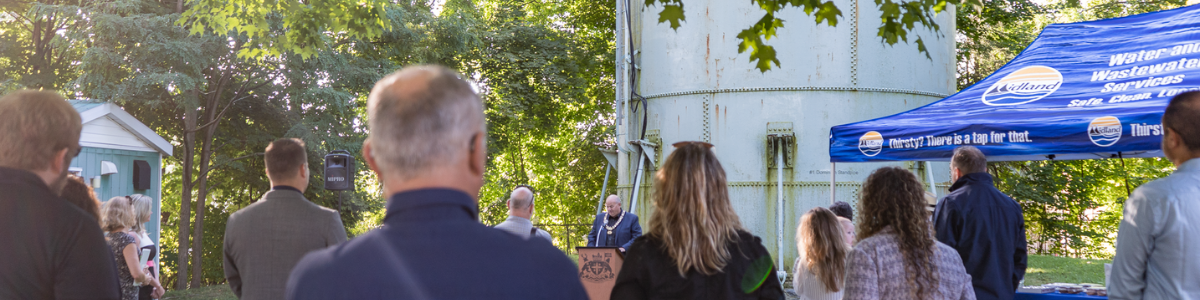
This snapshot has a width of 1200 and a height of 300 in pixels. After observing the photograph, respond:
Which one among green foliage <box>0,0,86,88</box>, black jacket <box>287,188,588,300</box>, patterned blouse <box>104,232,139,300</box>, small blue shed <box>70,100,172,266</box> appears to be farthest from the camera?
green foliage <box>0,0,86,88</box>

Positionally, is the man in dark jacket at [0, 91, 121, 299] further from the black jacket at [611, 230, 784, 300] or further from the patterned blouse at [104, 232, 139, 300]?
the patterned blouse at [104, 232, 139, 300]

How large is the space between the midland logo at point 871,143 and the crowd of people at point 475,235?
1609 millimetres

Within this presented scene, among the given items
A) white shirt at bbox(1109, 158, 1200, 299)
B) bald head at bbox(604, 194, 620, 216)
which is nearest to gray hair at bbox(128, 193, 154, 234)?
bald head at bbox(604, 194, 620, 216)

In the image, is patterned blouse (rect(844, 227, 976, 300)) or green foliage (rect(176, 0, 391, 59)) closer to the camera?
patterned blouse (rect(844, 227, 976, 300))

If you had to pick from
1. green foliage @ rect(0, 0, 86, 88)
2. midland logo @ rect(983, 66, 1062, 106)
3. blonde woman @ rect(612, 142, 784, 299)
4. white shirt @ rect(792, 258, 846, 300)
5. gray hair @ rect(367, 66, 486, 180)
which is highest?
green foliage @ rect(0, 0, 86, 88)

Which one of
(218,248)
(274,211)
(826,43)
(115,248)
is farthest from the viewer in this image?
(218,248)

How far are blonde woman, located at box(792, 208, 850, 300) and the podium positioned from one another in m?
2.17

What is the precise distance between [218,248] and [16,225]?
20.0 metres

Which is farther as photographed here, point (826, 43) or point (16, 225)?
point (826, 43)

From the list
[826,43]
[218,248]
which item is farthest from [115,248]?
[218,248]

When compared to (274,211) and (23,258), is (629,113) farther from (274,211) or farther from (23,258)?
(23,258)

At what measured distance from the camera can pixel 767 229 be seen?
10.9 m

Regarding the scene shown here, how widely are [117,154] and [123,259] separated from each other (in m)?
9.43

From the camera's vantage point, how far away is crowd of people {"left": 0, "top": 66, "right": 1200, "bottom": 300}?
49.7 inches
